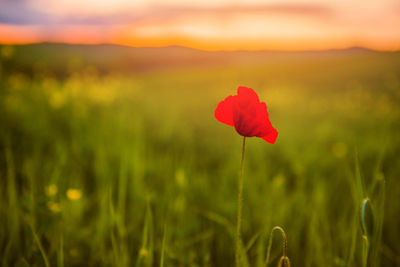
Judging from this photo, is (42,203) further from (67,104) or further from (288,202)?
(67,104)

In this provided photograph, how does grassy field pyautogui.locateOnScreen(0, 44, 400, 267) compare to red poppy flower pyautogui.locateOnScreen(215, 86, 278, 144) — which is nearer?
red poppy flower pyautogui.locateOnScreen(215, 86, 278, 144)

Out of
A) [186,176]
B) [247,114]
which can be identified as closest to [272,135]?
[247,114]

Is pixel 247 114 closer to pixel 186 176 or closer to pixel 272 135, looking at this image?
pixel 272 135

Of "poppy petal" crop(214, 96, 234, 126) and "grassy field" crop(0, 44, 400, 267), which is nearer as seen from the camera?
"poppy petal" crop(214, 96, 234, 126)

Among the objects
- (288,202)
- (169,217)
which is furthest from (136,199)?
(288,202)

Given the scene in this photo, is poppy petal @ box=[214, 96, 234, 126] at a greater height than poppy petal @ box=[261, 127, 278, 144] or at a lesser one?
greater

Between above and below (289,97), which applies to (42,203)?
below

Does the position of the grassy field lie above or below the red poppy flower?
below
